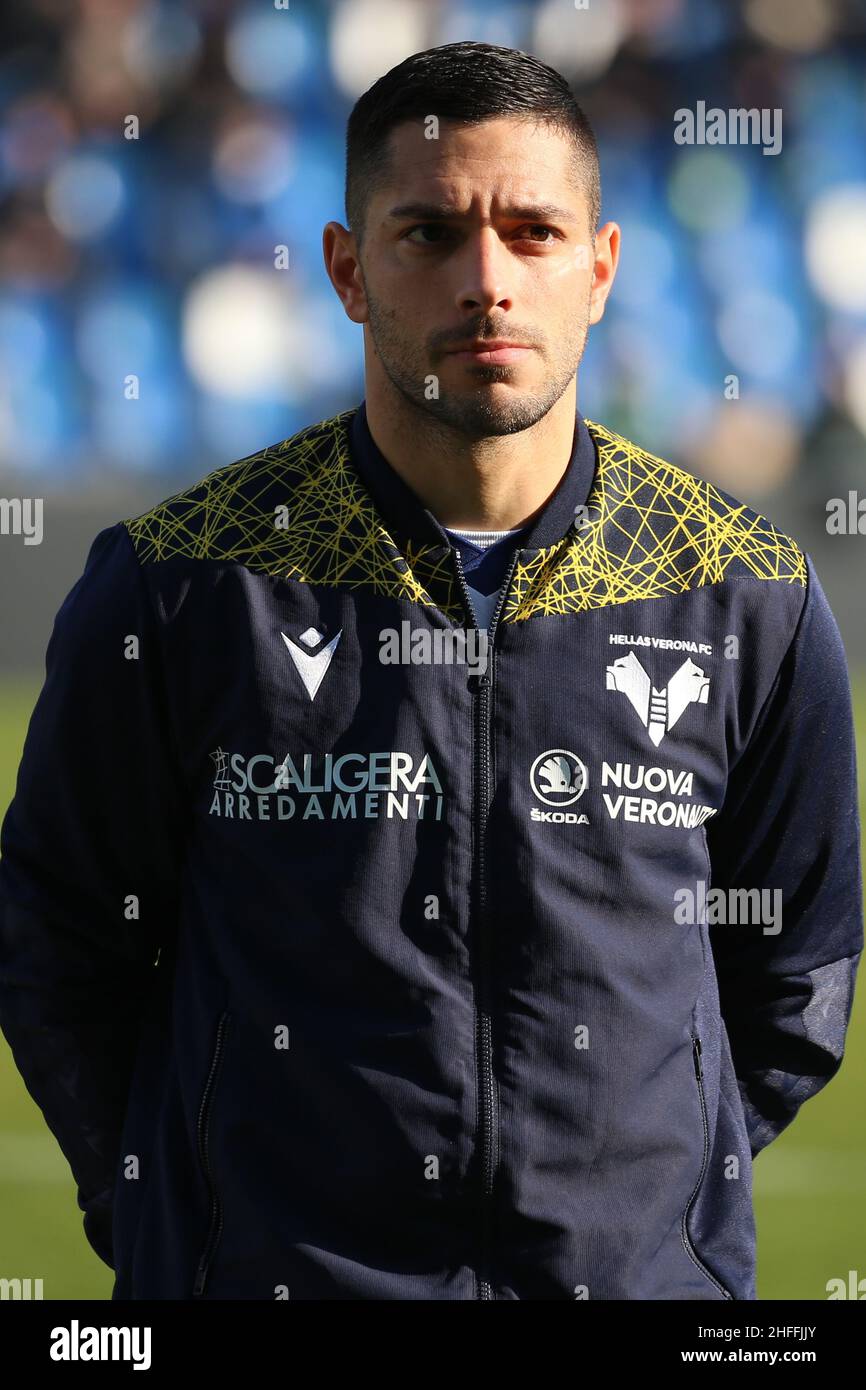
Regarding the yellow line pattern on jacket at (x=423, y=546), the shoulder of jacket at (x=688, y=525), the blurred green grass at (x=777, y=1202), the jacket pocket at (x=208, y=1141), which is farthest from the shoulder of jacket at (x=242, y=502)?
the blurred green grass at (x=777, y=1202)

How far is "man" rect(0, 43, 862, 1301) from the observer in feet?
4.27

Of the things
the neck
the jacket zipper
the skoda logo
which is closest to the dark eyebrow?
the neck

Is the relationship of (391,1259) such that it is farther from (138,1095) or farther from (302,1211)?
(138,1095)

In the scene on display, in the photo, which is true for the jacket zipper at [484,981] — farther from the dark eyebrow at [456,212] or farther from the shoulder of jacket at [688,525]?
the dark eyebrow at [456,212]

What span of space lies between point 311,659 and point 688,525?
364 mm

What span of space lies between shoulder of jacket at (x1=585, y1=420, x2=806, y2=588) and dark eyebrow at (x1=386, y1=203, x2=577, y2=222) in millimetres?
191

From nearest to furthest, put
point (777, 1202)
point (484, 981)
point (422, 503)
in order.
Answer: point (484, 981) < point (422, 503) < point (777, 1202)

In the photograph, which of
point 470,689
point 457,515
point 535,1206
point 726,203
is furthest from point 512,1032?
point 726,203

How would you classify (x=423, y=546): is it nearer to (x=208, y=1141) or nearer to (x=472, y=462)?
(x=472, y=462)

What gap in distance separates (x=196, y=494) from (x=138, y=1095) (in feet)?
1.72

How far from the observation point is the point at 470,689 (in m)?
1.36

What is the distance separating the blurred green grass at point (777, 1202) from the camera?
9.82 feet

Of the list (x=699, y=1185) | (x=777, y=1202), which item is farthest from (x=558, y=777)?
(x=777, y=1202)

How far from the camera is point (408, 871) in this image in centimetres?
133
